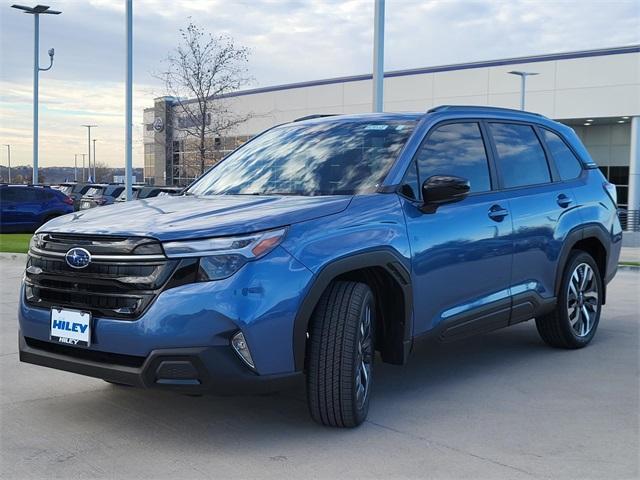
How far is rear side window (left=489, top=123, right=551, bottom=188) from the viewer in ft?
19.0

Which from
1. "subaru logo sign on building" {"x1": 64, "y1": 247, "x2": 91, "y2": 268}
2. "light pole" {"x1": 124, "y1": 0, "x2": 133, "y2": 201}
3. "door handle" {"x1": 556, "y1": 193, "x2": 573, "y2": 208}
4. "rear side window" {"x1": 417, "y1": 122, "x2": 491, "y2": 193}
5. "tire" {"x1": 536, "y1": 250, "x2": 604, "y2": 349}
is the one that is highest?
"light pole" {"x1": 124, "y1": 0, "x2": 133, "y2": 201}

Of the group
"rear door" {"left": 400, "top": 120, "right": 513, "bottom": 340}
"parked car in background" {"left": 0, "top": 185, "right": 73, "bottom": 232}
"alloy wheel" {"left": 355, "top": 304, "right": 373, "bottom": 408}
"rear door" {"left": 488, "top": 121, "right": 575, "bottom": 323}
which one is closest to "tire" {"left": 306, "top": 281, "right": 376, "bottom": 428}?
"alloy wheel" {"left": 355, "top": 304, "right": 373, "bottom": 408}

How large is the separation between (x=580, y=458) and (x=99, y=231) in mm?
2722

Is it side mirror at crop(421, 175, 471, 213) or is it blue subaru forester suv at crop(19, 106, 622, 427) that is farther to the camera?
side mirror at crop(421, 175, 471, 213)

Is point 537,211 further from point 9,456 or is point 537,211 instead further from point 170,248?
point 9,456

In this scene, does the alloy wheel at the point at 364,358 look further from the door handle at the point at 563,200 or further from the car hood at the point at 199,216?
the door handle at the point at 563,200

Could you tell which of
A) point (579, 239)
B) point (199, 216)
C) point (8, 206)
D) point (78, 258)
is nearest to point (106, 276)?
point (78, 258)

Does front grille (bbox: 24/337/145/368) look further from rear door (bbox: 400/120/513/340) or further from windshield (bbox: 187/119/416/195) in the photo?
rear door (bbox: 400/120/513/340)

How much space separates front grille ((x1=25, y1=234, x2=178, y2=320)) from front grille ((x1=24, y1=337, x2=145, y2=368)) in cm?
20

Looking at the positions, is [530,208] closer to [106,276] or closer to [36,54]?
[106,276]

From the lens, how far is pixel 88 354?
405 centimetres

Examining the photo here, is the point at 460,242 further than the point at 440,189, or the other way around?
the point at 460,242

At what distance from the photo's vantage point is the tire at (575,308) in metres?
6.30

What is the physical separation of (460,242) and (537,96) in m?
38.4
